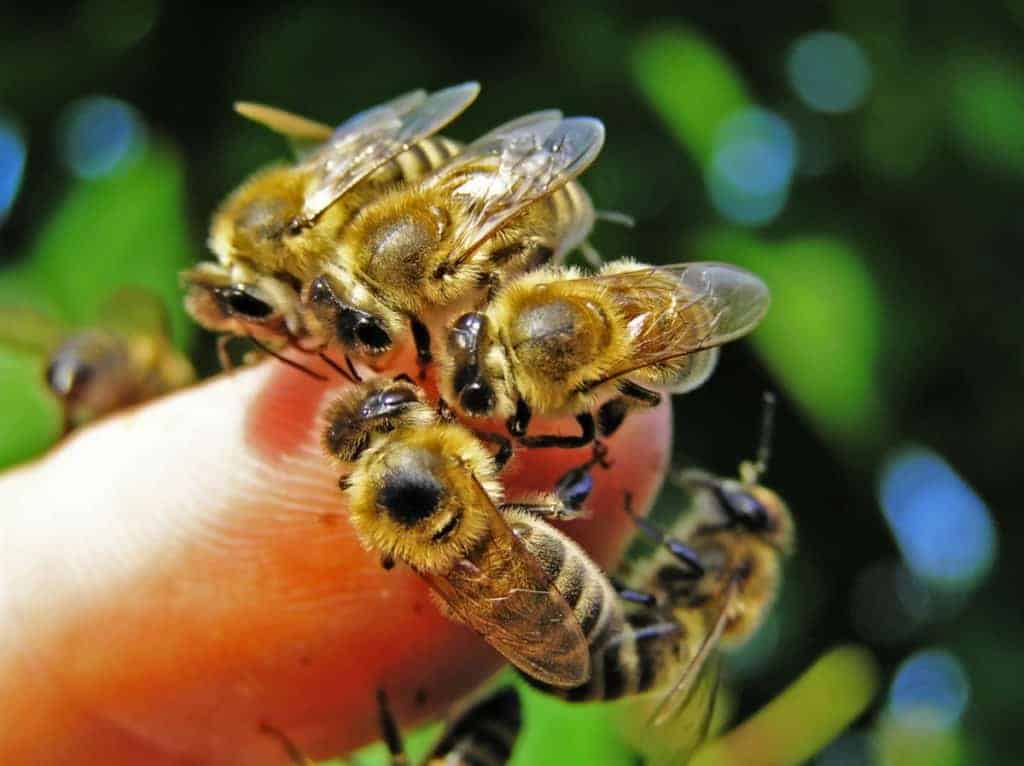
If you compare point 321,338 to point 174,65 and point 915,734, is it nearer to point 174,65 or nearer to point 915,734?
point 174,65

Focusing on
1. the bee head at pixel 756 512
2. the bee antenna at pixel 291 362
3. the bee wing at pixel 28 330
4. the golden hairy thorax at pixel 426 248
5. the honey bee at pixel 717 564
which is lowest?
the bee wing at pixel 28 330

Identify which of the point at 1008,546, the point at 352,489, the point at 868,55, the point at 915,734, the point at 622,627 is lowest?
the point at 915,734

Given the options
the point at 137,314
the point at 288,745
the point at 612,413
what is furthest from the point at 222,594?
the point at 137,314

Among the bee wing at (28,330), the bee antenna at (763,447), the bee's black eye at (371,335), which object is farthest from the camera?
the bee wing at (28,330)

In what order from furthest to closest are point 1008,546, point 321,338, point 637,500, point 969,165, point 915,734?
point 1008,546 < point 915,734 < point 969,165 < point 637,500 < point 321,338

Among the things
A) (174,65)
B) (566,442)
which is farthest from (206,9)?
(566,442)

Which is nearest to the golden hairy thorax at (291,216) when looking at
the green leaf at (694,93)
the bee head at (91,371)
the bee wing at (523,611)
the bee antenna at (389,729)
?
the bee wing at (523,611)

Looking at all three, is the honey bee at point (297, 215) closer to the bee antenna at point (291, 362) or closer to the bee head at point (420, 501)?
the bee antenna at point (291, 362)
